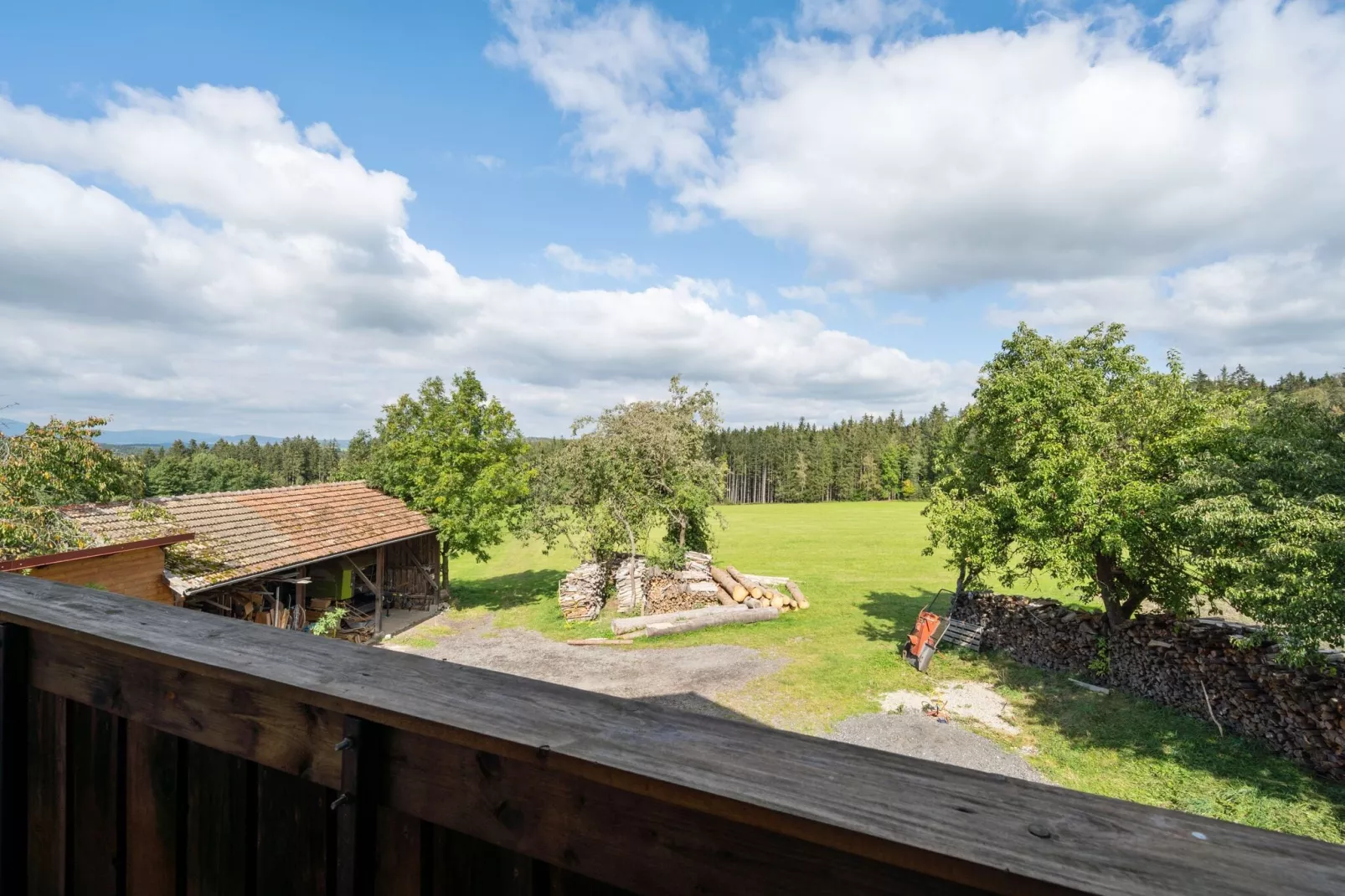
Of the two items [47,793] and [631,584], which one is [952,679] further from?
[47,793]

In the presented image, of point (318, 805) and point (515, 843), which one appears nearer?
point (515, 843)

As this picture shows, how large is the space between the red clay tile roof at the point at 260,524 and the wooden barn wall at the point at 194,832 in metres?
11.6

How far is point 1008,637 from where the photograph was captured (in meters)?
15.0

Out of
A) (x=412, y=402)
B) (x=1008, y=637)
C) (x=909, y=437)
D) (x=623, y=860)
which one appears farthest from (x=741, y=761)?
(x=909, y=437)

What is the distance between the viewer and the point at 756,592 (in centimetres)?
1948

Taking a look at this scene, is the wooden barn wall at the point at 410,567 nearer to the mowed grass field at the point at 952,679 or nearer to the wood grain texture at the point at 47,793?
the mowed grass field at the point at 952,679

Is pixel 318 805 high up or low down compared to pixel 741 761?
down

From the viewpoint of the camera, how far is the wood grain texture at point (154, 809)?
1.54 metres

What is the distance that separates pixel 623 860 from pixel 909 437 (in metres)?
85.9

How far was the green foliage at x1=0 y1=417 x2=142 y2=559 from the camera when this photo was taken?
29.9 ft

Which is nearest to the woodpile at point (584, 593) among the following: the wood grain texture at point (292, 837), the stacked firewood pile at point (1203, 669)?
the stacked firewood pile at point (1203, 669)

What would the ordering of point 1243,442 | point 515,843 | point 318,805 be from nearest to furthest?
point 515,843 < point 318,805 < point 1243,442

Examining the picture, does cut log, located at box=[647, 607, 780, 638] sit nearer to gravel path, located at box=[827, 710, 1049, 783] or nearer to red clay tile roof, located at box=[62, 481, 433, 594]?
gravel path, located at box=[827, 710, 1049, 783]

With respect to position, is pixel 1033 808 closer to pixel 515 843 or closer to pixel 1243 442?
pixel 515 843
